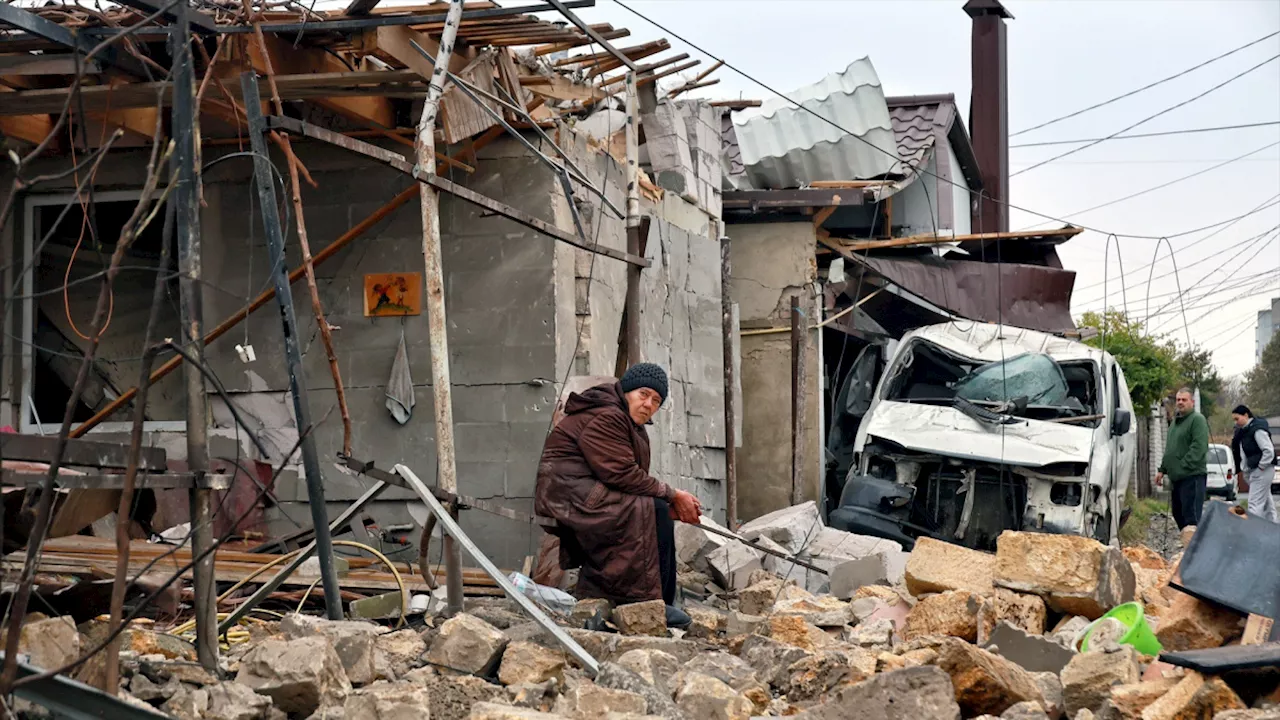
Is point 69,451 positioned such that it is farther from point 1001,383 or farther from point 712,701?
point 1001,383

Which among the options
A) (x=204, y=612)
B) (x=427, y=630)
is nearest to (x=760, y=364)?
(x=427, y=630)

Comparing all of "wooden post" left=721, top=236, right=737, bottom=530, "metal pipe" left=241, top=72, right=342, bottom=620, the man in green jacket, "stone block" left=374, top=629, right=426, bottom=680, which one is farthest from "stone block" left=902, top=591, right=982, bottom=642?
the man in green jacket

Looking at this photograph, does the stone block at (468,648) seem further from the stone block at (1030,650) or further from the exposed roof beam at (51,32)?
the exposed roof beam at (51,32)

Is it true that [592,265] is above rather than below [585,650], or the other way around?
above

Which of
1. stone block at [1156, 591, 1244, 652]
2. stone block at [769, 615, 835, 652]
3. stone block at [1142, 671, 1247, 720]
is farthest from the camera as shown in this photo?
stone block at [769, 615, 835, 652]

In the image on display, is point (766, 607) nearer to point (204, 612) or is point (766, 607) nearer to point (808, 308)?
point (204, 612)

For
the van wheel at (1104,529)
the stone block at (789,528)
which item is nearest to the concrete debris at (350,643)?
the stone block at (789,528)

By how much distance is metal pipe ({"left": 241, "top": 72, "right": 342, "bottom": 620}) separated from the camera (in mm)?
5496

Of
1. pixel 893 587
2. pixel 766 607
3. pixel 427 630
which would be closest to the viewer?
pixel 427 630

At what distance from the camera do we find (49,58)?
23.2ft

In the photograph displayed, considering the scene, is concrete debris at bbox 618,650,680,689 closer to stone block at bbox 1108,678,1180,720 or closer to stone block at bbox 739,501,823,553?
stone block at bbox 1108,678,1180,720

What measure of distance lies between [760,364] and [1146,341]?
45.4 ft

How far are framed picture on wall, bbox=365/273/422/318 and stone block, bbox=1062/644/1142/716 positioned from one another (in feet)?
15.9

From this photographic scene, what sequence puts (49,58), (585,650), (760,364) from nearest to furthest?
(585,650) < (49,58) < (760,364)
